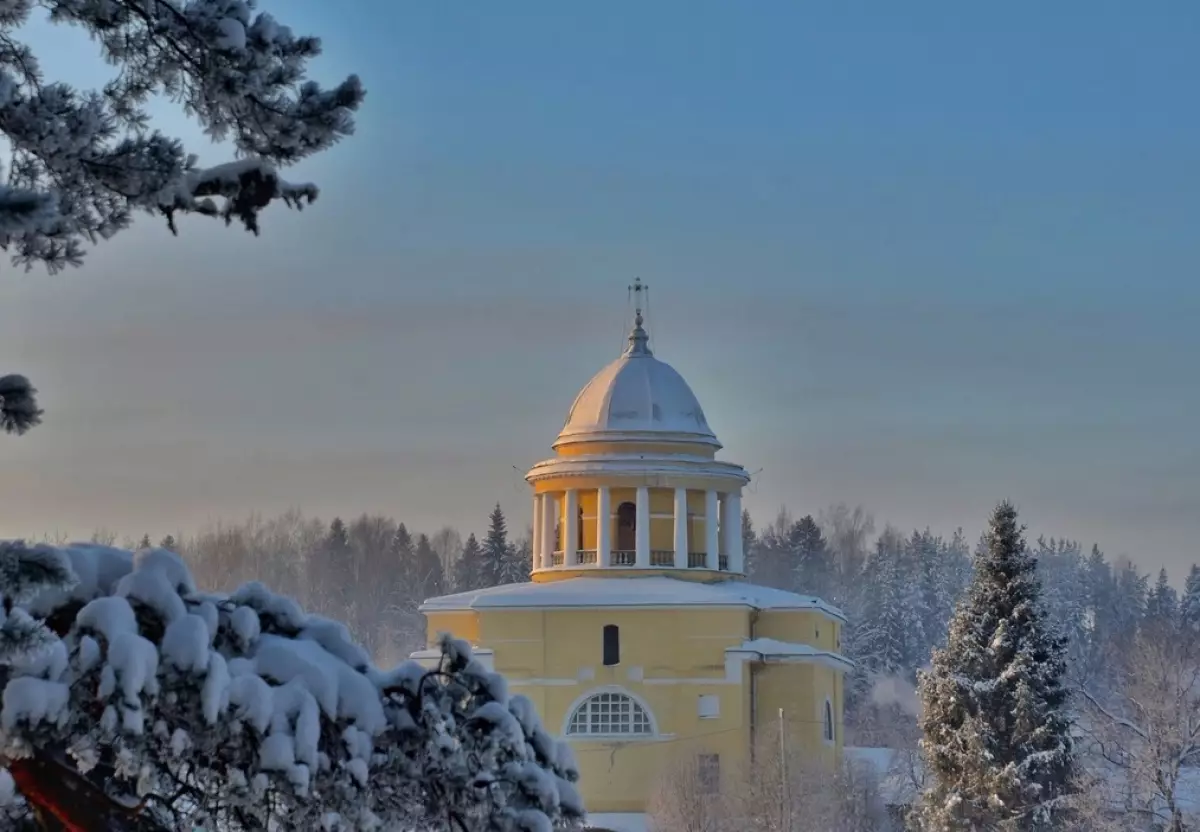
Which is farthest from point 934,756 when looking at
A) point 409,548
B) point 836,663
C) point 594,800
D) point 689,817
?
point 409,548

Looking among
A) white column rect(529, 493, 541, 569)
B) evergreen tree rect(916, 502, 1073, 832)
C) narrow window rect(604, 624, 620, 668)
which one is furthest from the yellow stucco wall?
evergreen tree rect(916, 502, 1073, 832)

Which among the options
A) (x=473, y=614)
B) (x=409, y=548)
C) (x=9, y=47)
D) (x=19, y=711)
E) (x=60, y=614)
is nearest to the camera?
(x=19, y=711)

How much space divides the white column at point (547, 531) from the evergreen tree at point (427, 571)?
55.8m

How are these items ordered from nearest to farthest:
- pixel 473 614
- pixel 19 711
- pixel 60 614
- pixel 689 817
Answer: pixel 19 711 < pixel 60 614 < pixel 689 817 < pixel 473 614

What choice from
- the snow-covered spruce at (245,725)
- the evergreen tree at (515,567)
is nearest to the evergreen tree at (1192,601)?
the evergreen tree at (515,567)

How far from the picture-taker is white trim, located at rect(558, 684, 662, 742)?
158ft

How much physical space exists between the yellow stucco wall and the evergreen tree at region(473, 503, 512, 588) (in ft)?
153

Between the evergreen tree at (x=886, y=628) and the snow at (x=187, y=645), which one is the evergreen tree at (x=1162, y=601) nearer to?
the evergreen tree at (x=886, y=628)

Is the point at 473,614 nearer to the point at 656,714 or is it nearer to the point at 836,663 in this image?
the point at 656,714

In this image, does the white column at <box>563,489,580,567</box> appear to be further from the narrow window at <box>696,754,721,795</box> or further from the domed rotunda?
the narrow window at <box>696,754,721,795</box>

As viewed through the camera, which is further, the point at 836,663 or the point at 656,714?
the point at 836,663

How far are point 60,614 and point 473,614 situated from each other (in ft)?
144

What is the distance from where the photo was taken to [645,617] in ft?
162

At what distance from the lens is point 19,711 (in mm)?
6488
